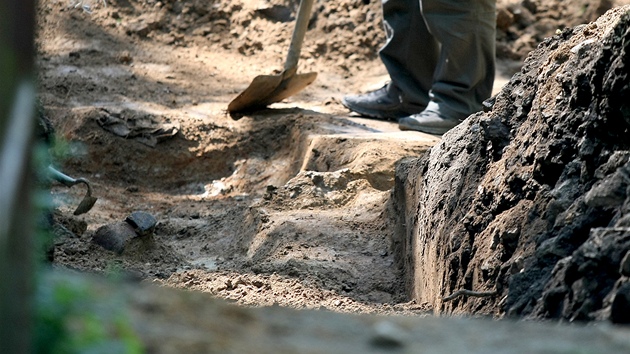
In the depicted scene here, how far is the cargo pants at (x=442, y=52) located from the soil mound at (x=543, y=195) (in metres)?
1.87

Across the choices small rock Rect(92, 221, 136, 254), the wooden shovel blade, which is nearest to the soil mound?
small rock Rect(92, 221, 136, 254)

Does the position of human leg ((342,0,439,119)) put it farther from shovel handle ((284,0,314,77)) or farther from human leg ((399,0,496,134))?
shovel handle ((284,0,314,77))

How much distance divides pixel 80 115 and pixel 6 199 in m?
4.83

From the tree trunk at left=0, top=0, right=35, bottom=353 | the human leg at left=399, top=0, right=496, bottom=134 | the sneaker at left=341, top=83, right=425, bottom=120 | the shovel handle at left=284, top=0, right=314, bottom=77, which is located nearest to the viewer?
the tree trunk at left=0, top=0, right=35, bottom=353

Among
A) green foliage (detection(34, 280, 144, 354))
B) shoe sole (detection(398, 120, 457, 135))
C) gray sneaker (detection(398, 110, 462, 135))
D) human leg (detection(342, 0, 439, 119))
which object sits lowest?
green foliage (detection(34, 280, 144, 354))

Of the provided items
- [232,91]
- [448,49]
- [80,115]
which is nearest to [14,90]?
[448,49]

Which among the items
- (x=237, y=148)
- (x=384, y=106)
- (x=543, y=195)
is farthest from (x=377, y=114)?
(x=543, y=195)

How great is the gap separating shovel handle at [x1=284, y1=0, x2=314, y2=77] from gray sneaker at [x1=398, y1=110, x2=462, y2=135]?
117 cm

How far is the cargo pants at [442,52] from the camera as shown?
5246mm

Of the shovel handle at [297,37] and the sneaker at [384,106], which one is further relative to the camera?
the shovel handle at [297,37]

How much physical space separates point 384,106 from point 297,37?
36.0 inches

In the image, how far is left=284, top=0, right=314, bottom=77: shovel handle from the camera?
6.27 m

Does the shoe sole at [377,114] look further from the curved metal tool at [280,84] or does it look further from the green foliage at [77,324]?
the green foliage at [77,324]

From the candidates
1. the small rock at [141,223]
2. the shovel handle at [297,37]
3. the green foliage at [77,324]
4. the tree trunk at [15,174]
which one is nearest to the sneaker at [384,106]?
the shovel handle at [297,37]
